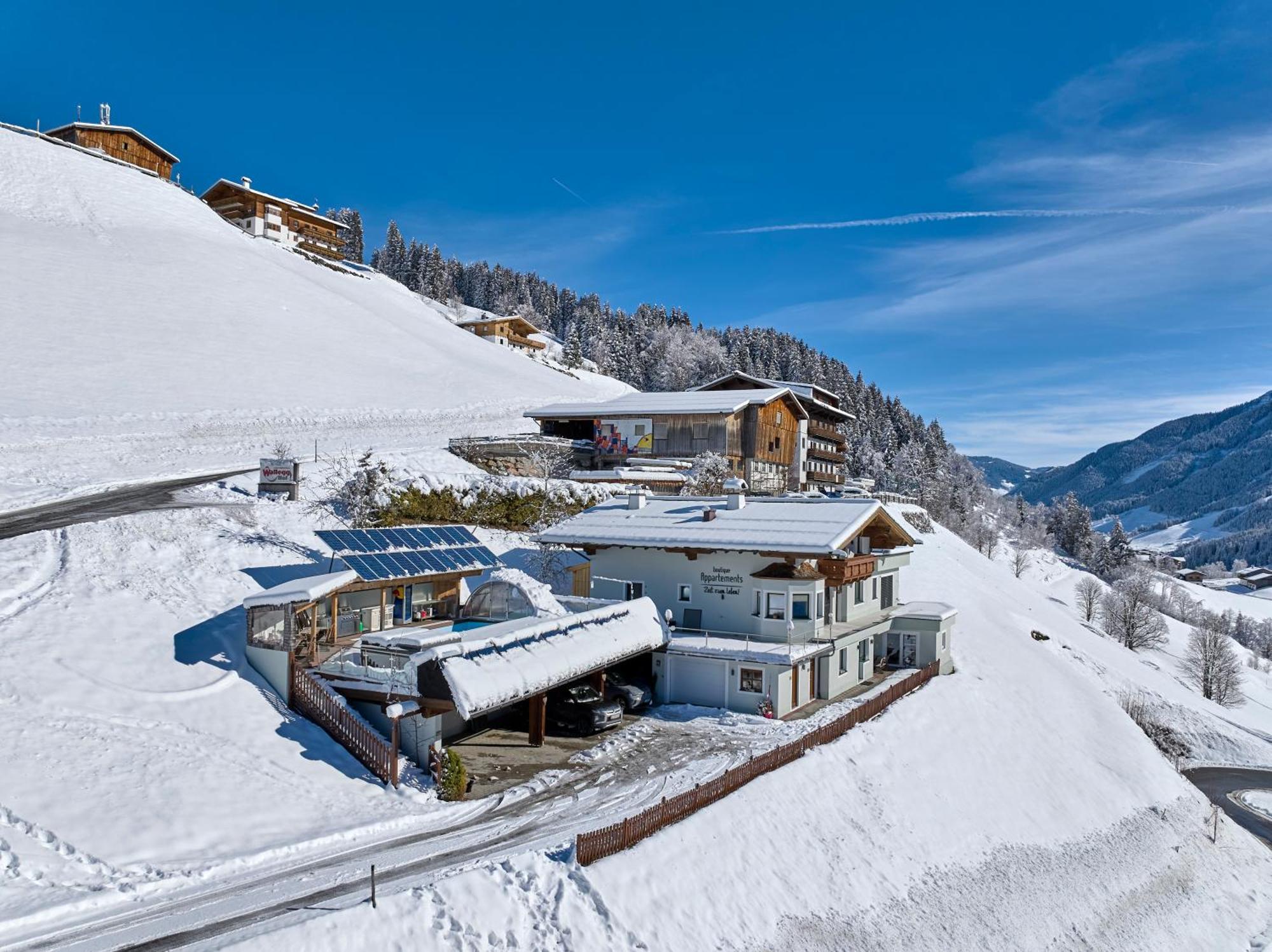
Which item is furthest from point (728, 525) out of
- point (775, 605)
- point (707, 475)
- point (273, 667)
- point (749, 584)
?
point (707, 475)

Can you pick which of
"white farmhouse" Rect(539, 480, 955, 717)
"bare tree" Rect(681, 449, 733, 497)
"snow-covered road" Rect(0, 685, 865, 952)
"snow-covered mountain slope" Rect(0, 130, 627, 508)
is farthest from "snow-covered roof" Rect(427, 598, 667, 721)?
"bare tree" Rect(681, 449, 733, 497)

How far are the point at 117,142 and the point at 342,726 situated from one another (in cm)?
10544

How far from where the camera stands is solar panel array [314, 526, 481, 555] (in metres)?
24.9

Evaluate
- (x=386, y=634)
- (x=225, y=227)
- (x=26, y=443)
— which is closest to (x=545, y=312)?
(x=225, y=227)

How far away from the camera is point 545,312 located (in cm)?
17988

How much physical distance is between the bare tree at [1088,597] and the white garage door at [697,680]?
65902mm

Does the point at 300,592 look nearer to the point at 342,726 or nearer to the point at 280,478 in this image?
the point at 342,726

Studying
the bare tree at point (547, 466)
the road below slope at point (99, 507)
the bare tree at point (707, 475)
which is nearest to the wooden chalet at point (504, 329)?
the bare tree at point (707, 475)

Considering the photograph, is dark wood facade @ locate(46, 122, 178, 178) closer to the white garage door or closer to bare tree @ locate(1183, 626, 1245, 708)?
the white garage door

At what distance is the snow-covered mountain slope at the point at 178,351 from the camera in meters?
41.8

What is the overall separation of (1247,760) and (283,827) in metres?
54.1

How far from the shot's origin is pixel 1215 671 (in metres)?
66.2

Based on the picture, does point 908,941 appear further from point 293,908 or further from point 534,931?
point 293,908

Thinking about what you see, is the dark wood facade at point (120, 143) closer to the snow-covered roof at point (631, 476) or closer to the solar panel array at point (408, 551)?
the snow-covered roof at point (631, 476)
